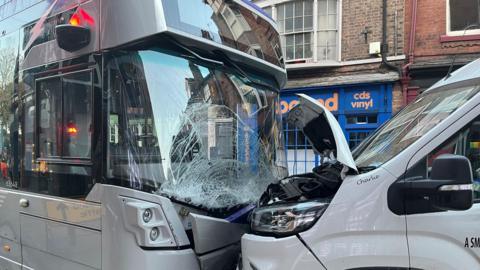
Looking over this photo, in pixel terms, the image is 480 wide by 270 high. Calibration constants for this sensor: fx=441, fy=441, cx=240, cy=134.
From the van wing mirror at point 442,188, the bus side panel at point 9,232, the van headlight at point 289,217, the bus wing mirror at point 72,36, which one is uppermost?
the bus wing mirror at point 72,36

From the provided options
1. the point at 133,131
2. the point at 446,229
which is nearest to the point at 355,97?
the point at 133,131

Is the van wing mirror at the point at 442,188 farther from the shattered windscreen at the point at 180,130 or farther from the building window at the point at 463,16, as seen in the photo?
the building window at the point at 463,16

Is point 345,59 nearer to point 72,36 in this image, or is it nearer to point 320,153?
point 320,153

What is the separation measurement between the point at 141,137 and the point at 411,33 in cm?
878

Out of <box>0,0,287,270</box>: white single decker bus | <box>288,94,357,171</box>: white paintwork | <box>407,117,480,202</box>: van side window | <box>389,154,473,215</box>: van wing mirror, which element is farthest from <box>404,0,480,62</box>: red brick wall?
<box>389,154,473,215</box>: van wing mirror

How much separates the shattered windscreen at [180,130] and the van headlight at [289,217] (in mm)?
639

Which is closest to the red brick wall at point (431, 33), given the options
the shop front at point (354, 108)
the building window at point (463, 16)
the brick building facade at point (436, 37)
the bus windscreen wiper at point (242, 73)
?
the brick building facade at point (436, 37)

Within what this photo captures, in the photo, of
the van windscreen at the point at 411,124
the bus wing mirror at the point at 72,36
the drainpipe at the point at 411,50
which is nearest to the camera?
the van windscreen at the point at 411,124

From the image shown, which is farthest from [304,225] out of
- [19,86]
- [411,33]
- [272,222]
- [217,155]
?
[411,33]

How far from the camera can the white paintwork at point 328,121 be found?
7.91 feet

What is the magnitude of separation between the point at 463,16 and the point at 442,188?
29.5 feet

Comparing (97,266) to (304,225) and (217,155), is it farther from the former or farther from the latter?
(304,225)

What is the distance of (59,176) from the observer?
3346 millimetres

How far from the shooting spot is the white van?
2.19 metres
